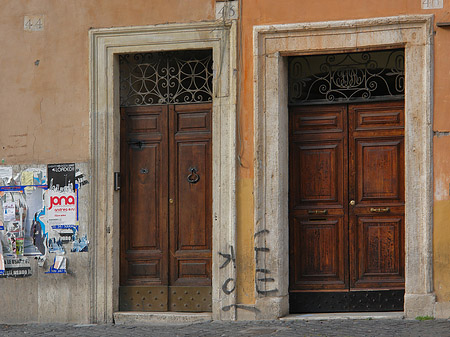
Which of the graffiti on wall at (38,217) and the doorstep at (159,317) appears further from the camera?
the graffiti on wall at (38,217)

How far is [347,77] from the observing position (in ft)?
31.5

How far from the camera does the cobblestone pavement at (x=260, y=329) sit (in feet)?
27.7

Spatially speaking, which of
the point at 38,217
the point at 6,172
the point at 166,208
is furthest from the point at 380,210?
the point at 6,172

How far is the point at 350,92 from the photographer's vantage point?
9656 mm

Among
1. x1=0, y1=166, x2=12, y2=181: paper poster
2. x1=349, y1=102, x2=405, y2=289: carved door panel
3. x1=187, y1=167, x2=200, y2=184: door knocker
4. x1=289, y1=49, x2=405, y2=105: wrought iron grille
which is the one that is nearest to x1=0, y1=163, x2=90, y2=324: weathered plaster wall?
x1=0, y1=166, x2=12, y2=181: paper poster

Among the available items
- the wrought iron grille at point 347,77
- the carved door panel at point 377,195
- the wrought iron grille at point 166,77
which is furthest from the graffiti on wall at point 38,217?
the carved door panel at point 377,195

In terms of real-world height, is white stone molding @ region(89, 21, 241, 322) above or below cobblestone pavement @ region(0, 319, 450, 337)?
above

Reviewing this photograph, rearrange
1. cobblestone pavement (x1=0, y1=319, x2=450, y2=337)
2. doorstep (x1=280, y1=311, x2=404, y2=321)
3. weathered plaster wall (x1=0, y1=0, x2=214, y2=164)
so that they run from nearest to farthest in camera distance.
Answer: cobblestone pavement (x1=0, y1=319, x2=450, y2=337), doorstep (x1=280, y1=311, x2=404, y2=321), weathered plaster wall (x1=0, y1=0, x2=214, y2=164)

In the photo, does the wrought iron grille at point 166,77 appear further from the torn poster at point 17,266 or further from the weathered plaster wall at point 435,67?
the torn poster at point 17,266

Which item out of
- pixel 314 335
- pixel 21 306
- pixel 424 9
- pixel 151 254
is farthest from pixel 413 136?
pixel 21 306

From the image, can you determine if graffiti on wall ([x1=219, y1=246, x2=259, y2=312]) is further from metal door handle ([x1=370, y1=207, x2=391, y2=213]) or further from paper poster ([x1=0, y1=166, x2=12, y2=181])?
paper poster ([x1=0, y1=166, x2=12, y2=181])

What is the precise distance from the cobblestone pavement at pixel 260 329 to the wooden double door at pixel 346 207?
1.71 ft

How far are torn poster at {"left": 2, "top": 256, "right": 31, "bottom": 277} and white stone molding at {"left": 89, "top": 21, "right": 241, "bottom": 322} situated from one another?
866mm

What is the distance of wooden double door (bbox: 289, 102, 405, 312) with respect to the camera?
9.48 m
